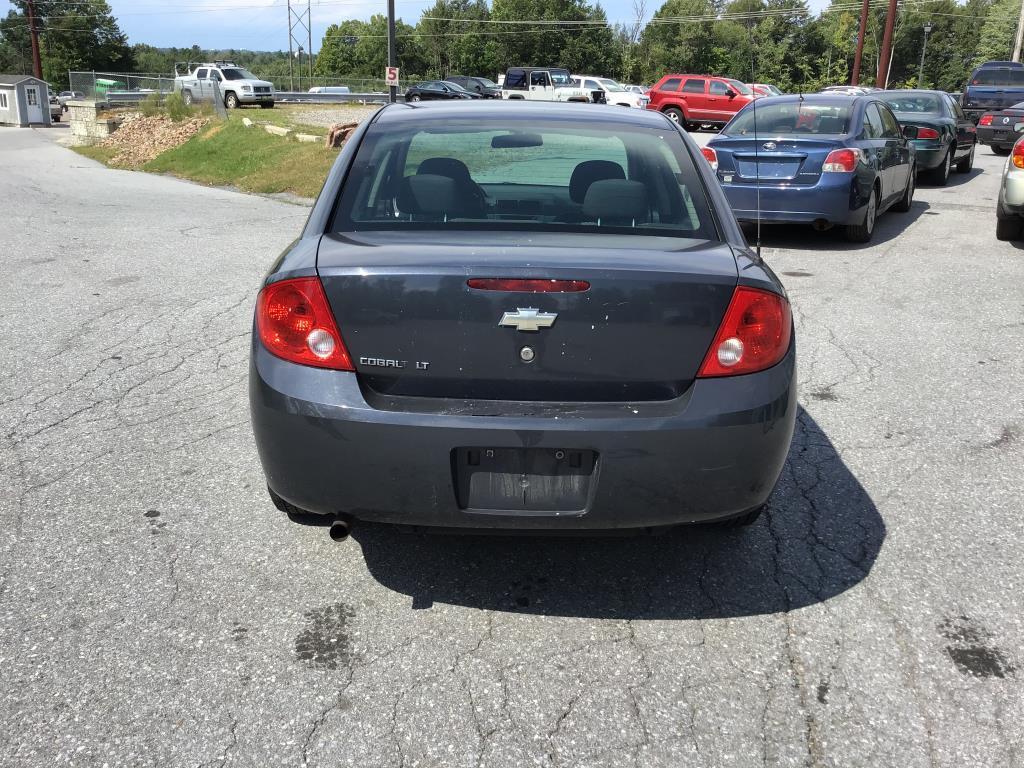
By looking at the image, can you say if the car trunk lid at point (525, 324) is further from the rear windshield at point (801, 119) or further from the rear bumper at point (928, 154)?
the rear bumper at point (928, 154)

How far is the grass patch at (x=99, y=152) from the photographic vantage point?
24828mm

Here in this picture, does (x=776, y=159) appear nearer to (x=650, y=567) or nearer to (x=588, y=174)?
(x=588, y=174)

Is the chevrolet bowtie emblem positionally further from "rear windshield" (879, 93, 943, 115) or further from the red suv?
the red suv

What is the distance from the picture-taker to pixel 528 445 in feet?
9.17

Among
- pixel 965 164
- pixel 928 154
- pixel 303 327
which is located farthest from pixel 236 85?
pixel 303 327

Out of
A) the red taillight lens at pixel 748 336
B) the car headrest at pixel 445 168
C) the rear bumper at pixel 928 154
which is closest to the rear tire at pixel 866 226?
the rear bumper at pixel 928 154

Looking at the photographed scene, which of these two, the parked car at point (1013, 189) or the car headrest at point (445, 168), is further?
the parked car at point (1013, 189)

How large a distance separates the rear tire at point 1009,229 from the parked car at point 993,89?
57.7 ft

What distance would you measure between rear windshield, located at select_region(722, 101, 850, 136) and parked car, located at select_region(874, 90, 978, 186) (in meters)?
5.14

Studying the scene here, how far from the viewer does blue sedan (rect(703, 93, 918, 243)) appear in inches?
378

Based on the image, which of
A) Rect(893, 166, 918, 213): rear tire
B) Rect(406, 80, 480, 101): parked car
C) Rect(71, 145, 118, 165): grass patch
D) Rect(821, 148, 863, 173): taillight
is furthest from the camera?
Rect(406, 80, 480, 101): parked car

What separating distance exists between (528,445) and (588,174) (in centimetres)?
135

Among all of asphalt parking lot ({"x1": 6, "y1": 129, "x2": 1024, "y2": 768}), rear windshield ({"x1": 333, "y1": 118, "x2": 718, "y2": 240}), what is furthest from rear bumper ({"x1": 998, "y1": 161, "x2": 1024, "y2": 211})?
rear windshield ({"x1": 333, "y1": 118, "x2": 718, "y2": 240})

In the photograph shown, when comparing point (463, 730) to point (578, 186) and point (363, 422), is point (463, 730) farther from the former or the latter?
point (578, 186)
